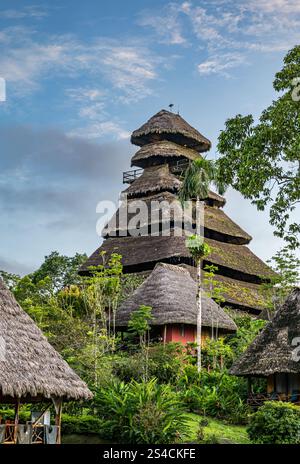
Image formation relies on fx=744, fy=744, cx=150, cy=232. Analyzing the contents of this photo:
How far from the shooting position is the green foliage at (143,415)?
721 inches

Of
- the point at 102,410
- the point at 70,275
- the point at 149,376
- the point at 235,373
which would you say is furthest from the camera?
the point at 70,275

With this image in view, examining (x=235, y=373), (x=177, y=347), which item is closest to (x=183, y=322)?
(x=177, y=347)

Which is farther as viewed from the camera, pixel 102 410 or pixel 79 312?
pixel 79 312

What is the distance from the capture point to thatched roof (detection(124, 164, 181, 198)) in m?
43.0

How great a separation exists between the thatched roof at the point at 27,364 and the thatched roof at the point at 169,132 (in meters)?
28.3

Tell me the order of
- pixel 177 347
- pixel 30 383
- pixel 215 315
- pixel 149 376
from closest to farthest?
1. pixel 30 383
2. pixel 149 376
3. pixel 177 347
4. pixel 215 315

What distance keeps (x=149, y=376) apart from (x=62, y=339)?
128 inches

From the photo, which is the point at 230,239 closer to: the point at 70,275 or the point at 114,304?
the point at 70,275

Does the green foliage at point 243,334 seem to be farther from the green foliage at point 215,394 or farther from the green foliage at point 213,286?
the green foliage at point 215,394

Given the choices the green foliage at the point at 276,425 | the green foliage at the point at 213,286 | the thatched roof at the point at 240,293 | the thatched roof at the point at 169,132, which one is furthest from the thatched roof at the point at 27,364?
the thatched roof at the point at 169,132

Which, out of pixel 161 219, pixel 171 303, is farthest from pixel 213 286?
pixel 171 303

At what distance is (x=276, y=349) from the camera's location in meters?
22.6

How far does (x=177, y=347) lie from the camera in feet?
A: 91.0
